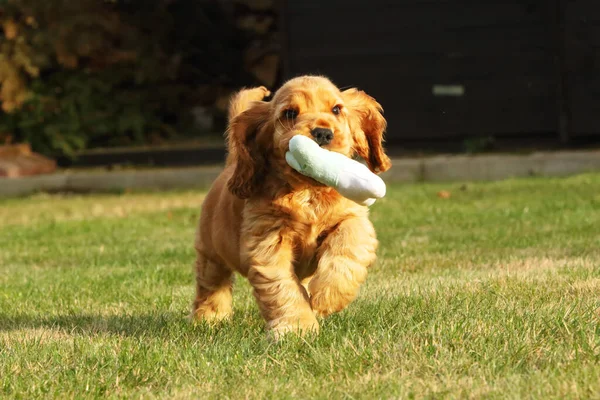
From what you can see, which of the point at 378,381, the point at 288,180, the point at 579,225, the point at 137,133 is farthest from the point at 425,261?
the point at 137,133

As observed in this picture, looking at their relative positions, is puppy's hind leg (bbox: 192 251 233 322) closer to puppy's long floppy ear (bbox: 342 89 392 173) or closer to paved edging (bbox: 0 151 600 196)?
puppy's long floppy ear (bbox: 342 89 392 173)

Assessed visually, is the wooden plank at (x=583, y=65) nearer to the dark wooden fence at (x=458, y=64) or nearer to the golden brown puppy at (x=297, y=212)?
the dark wooden fence at (x=458, y=64)

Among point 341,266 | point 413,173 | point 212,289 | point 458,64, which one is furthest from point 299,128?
point 458,64

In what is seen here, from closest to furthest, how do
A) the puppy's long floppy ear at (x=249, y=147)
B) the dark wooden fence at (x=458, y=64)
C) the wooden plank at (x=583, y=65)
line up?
the puppy's long floppy ear at (x=249, y=147) < the wooden plank at (x=583, y=65) < the dark wooden fence at (x=458, y=64)

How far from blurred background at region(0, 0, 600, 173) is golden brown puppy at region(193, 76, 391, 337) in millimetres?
9335

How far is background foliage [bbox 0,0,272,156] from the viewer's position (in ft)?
47.3

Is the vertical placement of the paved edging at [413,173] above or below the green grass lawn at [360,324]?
below

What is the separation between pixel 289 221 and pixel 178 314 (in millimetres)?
1286

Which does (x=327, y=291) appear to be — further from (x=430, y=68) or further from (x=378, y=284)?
(x=430, y=68)

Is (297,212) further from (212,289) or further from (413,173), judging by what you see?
(413,173)

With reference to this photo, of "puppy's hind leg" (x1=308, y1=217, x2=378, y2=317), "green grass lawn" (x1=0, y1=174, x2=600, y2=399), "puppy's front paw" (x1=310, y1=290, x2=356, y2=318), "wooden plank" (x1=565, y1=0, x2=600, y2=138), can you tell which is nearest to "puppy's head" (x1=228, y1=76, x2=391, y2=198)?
"puppy's hind leg" (x1=308, y1=217, x2=378, y2=317)

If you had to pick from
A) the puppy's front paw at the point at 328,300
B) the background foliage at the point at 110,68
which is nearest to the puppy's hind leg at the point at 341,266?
the puppy's front paw at the point at 328,300

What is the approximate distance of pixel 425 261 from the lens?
6602 mm

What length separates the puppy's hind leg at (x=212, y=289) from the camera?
5.07 m
